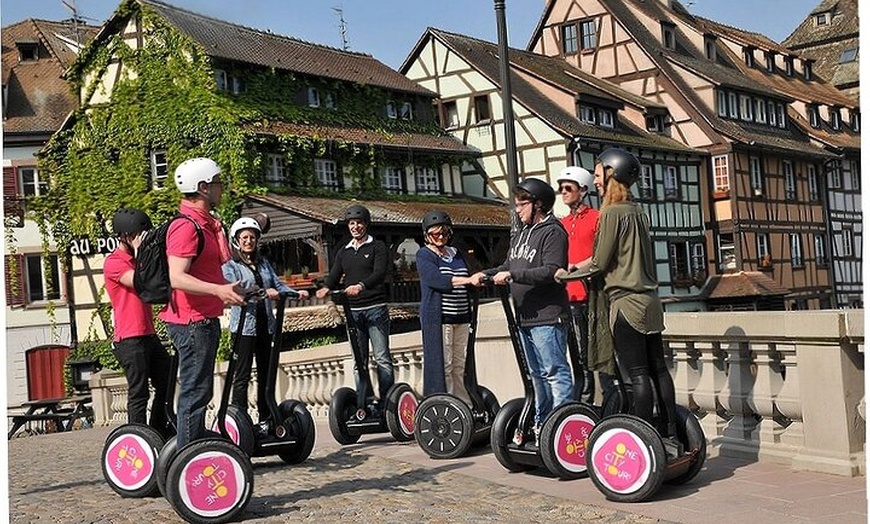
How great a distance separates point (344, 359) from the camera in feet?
37.5

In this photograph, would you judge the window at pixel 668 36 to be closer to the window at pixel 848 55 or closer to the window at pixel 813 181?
the window at pixel 813 181

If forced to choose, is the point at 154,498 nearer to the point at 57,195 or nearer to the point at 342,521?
the point at 342,521

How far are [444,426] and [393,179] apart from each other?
25029mm

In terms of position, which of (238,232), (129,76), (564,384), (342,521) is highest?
(129,76)

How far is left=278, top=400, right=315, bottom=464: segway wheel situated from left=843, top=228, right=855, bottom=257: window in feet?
121

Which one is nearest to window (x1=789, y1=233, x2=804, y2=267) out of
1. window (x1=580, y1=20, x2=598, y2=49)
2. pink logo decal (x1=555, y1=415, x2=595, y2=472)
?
window (x1=580, y1=20, x2=598, y2=49)

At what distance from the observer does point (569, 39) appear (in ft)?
131

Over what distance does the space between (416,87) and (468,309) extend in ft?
90.1

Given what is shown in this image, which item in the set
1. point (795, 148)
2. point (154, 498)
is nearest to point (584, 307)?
point (154, 498)

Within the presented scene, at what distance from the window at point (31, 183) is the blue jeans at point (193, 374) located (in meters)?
28.2

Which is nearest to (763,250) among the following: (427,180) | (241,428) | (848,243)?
(848,243)

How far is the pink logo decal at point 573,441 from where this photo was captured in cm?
631

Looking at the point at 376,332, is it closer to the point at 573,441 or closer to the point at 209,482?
the point at 573,441

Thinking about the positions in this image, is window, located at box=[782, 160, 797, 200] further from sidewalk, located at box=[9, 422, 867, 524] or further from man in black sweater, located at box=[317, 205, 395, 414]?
sidewalk, located at box=[9, 422, 867, 524]
